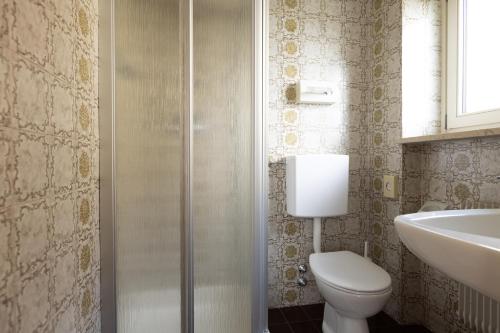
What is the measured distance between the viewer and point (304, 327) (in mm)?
1597

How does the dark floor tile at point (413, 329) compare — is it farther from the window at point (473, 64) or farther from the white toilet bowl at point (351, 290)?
the window at point (473, 64)

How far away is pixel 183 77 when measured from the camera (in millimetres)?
1000

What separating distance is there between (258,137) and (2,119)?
2.68ft

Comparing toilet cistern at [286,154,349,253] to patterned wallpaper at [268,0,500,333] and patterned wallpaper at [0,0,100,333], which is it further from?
patterned wallpaper at [0,0,100,333]

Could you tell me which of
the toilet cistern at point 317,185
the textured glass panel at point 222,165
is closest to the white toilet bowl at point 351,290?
the toilet cistern at point 317,185

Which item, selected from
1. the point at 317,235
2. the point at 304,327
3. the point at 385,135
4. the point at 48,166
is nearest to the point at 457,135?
the point at 385,135

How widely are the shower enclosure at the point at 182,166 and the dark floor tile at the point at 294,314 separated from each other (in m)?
0.66

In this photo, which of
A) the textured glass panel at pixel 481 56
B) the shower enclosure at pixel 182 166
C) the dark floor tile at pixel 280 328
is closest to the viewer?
the shower enclosure at pixel 182 166

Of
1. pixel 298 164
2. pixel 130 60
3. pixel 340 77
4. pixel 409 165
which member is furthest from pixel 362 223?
pixel 130 60

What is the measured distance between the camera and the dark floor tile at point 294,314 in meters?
1.67

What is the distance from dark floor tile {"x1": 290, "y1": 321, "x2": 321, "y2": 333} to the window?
1.48 meters

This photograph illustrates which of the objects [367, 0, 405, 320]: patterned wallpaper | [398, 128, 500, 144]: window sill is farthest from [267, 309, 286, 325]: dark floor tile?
[398, 128, 500, 144]: window sill

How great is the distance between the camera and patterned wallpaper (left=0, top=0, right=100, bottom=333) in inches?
18.4

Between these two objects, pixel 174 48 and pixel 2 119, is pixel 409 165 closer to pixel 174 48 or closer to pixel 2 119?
pixel 174 48
